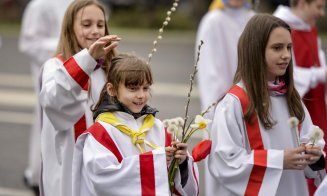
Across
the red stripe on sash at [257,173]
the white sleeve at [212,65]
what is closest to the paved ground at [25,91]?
the white sleeve at [212,65]

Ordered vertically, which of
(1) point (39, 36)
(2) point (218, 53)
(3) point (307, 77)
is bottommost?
(3) point (307, 77)

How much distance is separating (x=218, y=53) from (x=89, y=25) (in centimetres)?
252

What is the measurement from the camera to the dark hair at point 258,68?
456 cm

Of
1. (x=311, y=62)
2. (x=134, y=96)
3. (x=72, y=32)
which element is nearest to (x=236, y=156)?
(x=134, y=96)

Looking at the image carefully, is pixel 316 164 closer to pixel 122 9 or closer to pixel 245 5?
pixel 245 5

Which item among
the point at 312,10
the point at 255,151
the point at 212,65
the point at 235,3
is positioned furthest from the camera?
the point at 235,3

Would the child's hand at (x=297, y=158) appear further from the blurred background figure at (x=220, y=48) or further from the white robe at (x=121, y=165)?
the blurred background figure at (x=220, y=48)

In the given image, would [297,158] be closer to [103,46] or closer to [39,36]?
[103,46]

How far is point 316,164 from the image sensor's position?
4617 millimetres

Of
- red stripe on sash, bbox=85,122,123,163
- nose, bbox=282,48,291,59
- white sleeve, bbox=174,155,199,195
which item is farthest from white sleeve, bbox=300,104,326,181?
red stripe on sash, bbox=85,122,123,163

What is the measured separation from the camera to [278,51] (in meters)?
4.59

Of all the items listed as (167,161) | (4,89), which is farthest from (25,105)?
(167,161)

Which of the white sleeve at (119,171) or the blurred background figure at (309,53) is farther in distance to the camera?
the blurred background figure at (309,53)

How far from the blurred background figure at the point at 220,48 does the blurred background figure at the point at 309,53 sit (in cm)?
74
